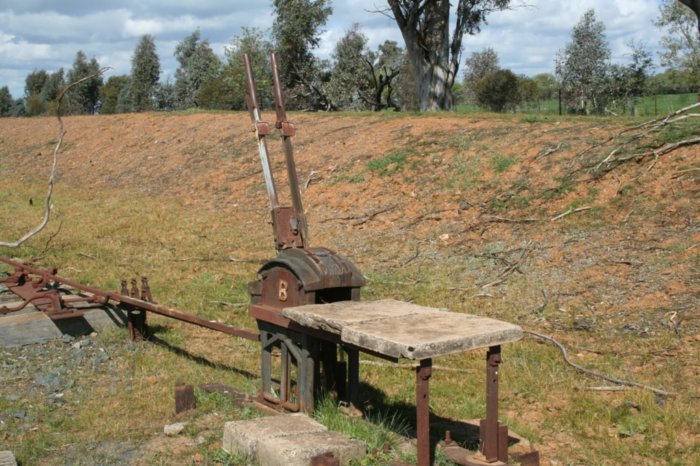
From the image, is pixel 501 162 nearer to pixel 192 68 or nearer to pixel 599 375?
pixel 599 375

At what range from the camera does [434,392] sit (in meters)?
6.59

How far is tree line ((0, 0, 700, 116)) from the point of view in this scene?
22.6 metres

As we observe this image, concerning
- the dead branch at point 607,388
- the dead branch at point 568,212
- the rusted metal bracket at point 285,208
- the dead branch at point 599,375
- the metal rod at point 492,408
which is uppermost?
the rusted metal bracket at point 285,208

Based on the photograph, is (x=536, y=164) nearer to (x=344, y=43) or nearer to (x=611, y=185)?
(x=611, y=185)

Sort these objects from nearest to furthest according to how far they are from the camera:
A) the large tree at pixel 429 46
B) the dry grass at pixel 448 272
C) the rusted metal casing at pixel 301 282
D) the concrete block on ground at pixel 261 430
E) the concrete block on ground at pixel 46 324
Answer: the concrete block on ground at pixel 261 430 < the rusted metal casing at pixel 301 282 < the dry grass at pixel 448 272 < the concrete block on ground at pixel 46 324 < the large tree at pixel 429 46

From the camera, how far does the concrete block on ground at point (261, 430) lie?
4879mm

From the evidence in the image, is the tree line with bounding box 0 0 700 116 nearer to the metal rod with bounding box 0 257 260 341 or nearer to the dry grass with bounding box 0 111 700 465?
the dry grass with bounding box 0 111 700 465

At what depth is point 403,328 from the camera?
15.3ft

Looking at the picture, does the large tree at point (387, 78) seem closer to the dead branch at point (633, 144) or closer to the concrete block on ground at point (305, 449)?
the dead branch at point (633, 144)

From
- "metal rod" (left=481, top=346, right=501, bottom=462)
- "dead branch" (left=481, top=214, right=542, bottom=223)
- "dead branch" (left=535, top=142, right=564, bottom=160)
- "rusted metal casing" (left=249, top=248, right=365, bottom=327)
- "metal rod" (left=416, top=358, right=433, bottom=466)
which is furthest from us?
"dead branch" (left=535, top=142, right=564, bottom=160)

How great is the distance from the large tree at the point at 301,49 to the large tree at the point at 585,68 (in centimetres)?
1074

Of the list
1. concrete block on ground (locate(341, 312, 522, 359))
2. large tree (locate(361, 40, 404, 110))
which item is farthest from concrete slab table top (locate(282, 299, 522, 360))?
large tree (locate(361, 40, 404, 110))

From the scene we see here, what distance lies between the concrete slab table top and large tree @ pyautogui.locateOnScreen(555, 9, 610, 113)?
2622cm

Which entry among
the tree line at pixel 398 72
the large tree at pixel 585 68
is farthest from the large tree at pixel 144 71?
the large tree at pixel 585 68
